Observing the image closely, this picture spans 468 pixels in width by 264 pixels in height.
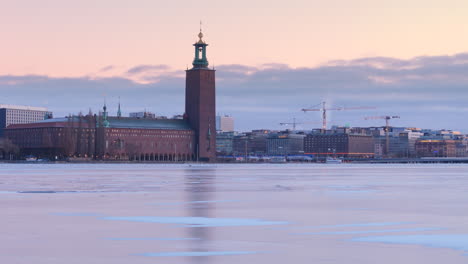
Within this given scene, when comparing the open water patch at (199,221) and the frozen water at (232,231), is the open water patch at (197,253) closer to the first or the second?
the frozen water at (232,231)

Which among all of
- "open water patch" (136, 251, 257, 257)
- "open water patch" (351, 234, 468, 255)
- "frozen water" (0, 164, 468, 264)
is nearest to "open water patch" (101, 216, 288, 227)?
"frozen water" (0, 164, 468, 264)

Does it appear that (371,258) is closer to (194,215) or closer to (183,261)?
(183,261)

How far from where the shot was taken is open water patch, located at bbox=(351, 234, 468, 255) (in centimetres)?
1218

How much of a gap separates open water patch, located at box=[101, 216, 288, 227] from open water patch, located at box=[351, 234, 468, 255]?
10.2ft

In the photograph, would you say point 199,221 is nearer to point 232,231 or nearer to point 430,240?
point 232,231

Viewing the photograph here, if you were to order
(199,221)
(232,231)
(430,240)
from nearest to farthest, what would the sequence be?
(430,240) → (232,231) → (199,221)

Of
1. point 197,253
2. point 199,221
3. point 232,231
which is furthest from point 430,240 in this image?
point 199,221

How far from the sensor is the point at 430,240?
12828 millimetres

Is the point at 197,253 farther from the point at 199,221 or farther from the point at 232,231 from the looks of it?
the point at 199,221

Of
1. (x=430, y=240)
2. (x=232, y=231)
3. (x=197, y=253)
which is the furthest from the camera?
(x=232, y=231)

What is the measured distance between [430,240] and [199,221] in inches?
209

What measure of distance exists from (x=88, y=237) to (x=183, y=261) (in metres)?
3.09

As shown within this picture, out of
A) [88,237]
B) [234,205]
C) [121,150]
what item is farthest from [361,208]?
[121,150]

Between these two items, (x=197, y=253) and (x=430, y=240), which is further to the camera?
(x=430, y=240)
